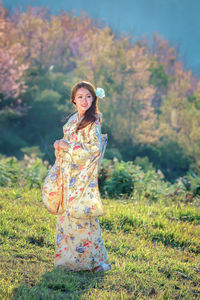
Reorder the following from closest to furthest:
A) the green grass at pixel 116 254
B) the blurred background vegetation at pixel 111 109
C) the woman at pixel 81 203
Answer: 1. the green grass at pixel 116 254
2. the woman at pixel 81 203
3. the blurred background vegetation at pixel 111 109

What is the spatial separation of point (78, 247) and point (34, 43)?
832 inches

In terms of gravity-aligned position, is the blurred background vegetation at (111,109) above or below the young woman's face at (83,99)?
above

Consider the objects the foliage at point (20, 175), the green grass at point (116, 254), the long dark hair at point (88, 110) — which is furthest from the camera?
the foliage at point (20, 175)

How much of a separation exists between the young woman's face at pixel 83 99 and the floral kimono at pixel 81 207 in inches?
9.4

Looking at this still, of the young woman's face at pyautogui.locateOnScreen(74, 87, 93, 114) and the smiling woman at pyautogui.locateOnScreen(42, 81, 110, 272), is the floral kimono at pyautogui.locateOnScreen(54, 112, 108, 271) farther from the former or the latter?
the young woman's face at pyautogui.locateOnScreen(74, 87, 93, 114)

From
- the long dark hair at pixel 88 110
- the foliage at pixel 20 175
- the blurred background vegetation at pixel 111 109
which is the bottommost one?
the foliage at pixel 20 175

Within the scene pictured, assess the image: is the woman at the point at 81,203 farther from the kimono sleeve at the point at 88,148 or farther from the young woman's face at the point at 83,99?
the young woman's face at the point at 83,99

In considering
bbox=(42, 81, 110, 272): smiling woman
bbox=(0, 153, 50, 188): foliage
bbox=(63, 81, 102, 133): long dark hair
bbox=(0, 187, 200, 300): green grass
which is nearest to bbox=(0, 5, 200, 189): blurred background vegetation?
bbox=(0, 153, 50, 188): foliage

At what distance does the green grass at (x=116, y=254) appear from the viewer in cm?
318

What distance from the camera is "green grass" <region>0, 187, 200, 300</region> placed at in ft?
10.4

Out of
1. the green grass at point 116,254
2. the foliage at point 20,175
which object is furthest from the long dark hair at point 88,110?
the foliage at point 20,175

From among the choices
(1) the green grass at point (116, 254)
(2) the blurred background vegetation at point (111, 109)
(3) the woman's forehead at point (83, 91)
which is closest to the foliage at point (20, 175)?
(1) the green grass at point (116, 254)

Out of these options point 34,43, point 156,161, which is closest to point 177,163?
point 156,161

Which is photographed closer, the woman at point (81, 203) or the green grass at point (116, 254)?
the green grass at point (116, 254)
